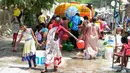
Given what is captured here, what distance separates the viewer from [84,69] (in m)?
11.8

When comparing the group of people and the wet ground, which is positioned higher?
the group of people

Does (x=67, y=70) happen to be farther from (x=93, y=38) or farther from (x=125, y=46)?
(x=93, y=38)

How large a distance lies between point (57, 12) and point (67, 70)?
22.4ft

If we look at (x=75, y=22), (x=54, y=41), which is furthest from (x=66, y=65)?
(x=75, y=22)

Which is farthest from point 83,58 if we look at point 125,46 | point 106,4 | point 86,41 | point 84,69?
point 106,4

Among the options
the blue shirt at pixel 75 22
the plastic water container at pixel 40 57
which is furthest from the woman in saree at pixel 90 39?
the plastic water container at pixel 40 57

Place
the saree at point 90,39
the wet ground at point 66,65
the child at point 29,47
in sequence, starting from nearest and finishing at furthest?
1. the child at point 29,47
2. the wet ground at point 66,65
3. the saree at point 90,39

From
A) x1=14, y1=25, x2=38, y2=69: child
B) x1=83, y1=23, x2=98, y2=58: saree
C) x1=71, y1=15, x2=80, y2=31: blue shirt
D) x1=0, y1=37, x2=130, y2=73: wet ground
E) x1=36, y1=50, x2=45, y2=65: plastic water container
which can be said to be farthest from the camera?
x1=71, y1=15, x2=80, y2=31: blue shirt

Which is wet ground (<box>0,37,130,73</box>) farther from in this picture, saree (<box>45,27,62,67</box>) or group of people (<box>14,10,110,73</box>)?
saree (<box>45,27,62,67</box>)

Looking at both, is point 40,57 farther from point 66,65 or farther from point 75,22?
point 75,22

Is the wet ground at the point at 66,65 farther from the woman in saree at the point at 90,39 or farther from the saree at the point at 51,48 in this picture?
the saree at the point at 51,48

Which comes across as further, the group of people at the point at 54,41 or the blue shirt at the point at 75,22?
the blue shirt at the point at 75,22

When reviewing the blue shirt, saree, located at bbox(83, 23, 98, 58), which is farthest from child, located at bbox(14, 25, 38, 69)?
the blue shirt

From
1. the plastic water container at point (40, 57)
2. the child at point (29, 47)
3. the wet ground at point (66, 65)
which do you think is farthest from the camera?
the plastic water container at point (40, 57)
